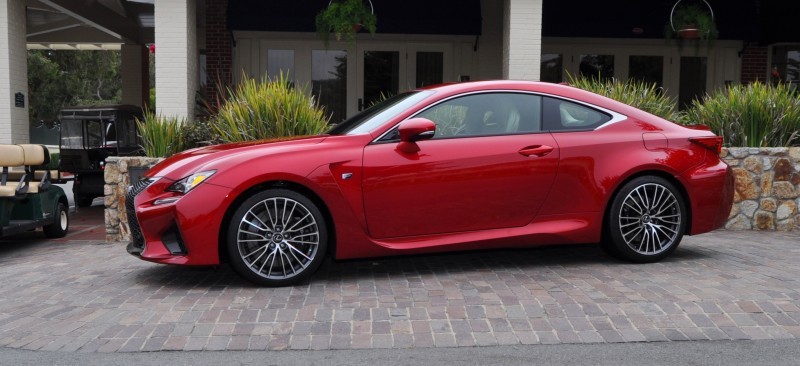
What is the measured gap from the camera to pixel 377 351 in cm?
436

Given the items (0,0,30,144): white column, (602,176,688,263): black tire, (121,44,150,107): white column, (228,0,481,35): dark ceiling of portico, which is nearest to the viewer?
(602,176,688,263): black tire

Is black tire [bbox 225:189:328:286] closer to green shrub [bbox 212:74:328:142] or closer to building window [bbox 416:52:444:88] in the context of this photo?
green shrub [bbox 212:74:328:142]

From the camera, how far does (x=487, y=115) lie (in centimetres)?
619

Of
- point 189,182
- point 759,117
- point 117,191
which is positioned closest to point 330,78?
point 117,191

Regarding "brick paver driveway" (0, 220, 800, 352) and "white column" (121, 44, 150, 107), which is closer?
"brick paver driveway" (0, 220, 800, 352)

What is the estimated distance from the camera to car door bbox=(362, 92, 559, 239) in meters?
5.75

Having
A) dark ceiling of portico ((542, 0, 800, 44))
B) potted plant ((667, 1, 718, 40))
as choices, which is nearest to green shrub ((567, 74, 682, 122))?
potted plant ((667, 1, 718, 40))

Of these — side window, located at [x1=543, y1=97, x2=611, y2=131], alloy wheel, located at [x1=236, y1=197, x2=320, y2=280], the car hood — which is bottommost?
alloy wheel, located at [x1=236, y1=197, x2=320, y2=280]

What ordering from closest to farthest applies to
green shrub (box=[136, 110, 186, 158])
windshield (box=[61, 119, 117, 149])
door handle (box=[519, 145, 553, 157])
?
1. door handle (box=[519, 145, 553, 157])
2. green shrub (box=[136, 110, 186, 158])
3. windshield (box=[61, 119, 117, 149])

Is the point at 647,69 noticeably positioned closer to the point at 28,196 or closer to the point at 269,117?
the point at 269,117

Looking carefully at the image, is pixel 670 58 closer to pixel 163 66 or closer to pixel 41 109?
pixel 163 66

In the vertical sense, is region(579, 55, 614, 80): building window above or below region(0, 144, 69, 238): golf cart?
above

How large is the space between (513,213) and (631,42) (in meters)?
11.7

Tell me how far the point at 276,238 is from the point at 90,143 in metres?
10.2
